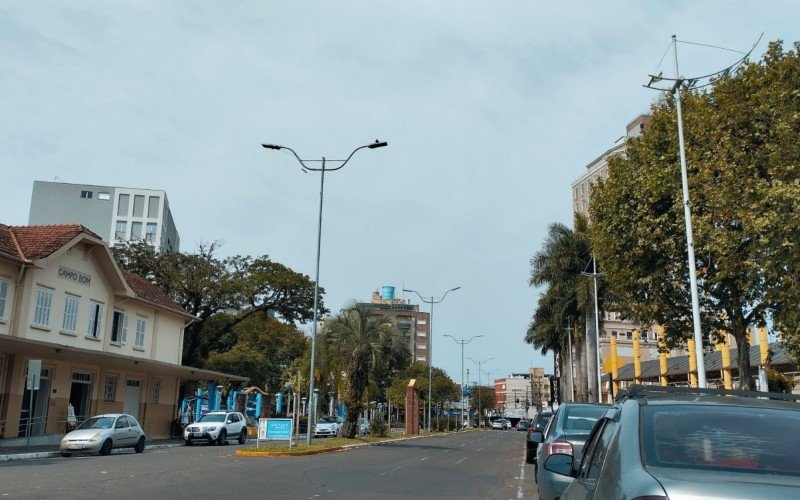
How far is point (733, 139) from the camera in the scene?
22.3m

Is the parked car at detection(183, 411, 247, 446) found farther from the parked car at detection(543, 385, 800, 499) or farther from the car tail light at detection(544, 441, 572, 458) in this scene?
the parked car at detection(543, 385, 800, 499)

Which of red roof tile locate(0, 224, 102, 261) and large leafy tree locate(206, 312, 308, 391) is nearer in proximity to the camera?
red roof tile locate(0, 224, 102, 261)

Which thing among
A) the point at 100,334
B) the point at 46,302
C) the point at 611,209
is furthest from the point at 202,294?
the point at 611,209

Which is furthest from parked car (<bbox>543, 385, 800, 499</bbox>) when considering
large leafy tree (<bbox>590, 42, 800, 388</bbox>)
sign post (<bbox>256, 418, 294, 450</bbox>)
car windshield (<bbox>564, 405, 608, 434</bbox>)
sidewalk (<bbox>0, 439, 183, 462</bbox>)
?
sign post (<bbox>256, 418, 294, 450</bbox>)

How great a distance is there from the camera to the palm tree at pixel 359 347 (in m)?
36.7

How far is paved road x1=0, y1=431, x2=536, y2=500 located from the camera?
12.9 m

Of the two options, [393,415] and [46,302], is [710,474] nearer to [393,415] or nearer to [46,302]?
[46,302]

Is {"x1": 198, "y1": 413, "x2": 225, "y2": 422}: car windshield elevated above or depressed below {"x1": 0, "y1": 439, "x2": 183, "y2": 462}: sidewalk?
above

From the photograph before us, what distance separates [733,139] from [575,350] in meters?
44.6

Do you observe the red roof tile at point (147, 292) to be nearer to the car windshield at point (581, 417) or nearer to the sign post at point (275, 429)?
the sign post at point (275, 429)

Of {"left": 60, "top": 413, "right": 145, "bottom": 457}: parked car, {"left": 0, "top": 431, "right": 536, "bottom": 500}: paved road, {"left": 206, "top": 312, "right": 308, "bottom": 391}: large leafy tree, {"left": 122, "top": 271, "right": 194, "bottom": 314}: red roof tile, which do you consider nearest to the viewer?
{"left": 0, "top": 431, "right": 536, "bottom": 500}: paved road

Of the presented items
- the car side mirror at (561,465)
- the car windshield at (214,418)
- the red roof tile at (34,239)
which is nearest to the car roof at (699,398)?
the car side mirror at (561,465)

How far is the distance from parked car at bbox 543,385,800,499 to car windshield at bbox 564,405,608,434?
755cm

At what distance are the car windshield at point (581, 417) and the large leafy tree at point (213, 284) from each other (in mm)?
40064
